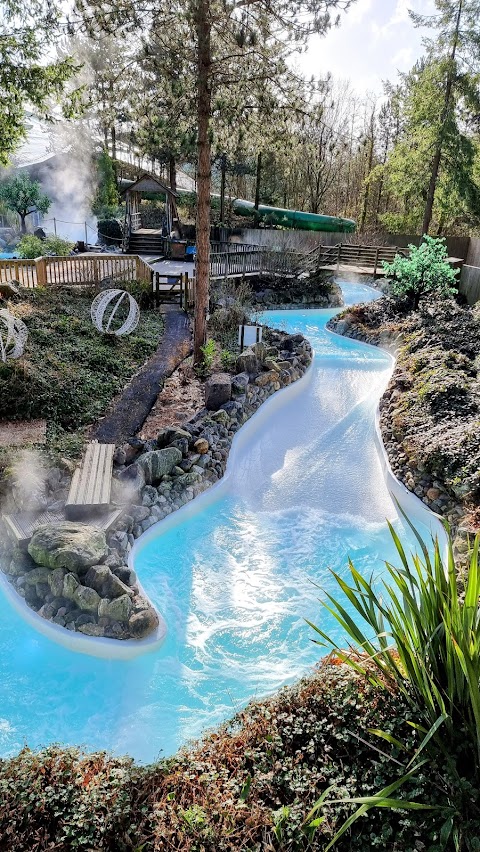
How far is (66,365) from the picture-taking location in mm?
9469

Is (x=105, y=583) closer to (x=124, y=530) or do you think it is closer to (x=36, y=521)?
(x=124, y=530)

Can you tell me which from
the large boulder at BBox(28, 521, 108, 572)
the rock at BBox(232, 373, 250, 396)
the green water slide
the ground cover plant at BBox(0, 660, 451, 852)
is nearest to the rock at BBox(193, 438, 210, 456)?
the rock at BBox(232, 373, 250, 396)

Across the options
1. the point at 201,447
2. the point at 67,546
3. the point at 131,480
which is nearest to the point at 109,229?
the point at 201,447

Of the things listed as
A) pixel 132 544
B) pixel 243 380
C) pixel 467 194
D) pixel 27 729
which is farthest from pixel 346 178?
pixel 27 729

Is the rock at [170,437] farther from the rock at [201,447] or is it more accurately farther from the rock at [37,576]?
the rock at [37,576]

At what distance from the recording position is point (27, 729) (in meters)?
4.02

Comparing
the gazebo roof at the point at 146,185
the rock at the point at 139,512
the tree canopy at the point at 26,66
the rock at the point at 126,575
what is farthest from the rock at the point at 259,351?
the gazebo roof at the point at 146,185

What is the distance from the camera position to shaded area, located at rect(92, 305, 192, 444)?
807cm

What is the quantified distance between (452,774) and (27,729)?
2867 mm

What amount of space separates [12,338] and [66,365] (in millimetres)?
935

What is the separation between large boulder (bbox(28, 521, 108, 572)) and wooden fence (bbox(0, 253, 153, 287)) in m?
8.97

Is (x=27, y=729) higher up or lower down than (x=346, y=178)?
lower down

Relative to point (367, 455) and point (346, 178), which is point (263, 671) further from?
point (346, 178)

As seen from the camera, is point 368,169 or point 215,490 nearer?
point 215,490
